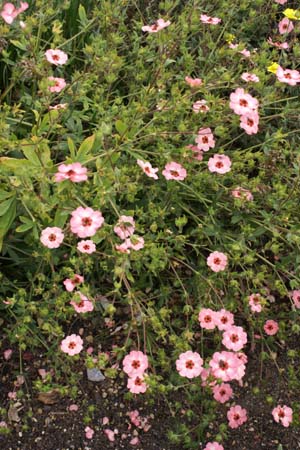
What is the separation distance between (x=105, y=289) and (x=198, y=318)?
42 cm

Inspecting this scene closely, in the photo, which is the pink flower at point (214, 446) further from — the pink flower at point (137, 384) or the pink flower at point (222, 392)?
the pink flower at point (137, 384)

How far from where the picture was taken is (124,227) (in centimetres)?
189

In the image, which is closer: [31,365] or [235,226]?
[31,365]

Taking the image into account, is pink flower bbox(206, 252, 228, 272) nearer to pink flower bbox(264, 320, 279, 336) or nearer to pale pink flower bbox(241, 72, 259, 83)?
pink flower bbox(264, 320, 279, 336)

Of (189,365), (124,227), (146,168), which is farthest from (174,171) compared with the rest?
(189,365)

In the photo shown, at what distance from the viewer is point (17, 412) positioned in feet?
7.25

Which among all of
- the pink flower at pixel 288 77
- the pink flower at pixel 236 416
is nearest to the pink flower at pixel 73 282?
the pink flower at pixel 236 416

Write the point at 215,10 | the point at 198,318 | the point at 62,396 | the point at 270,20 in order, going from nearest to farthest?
the point at 198,318 < the point at 62,396 < the point at 215,10 < the point at 270,20

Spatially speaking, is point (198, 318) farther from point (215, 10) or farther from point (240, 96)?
point (215, 10)

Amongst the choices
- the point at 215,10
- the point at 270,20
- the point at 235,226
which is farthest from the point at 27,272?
the point at 270,20

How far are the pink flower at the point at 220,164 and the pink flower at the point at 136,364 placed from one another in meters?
0.68

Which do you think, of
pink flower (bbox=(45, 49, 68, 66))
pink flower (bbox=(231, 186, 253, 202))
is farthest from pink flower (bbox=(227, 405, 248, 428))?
pink flower (bbox=(45, 49, 68, 66))

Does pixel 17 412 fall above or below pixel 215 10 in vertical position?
below

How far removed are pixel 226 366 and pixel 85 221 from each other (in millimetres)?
653
